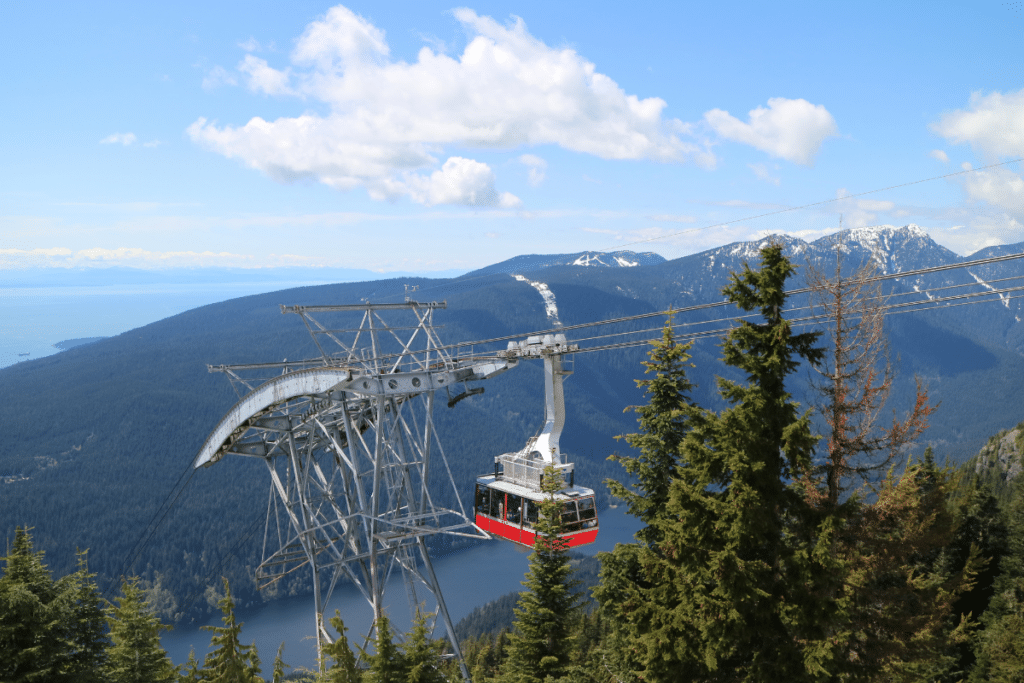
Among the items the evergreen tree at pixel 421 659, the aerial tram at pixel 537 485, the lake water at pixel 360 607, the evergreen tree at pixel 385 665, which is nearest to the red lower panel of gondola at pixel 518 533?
the aerial tram at pixel 537 485

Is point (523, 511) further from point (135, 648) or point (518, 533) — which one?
point (135, 648)

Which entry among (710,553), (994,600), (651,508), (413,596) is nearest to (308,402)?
(413,596)

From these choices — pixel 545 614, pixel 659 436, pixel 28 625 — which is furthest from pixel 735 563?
pixel 28 625

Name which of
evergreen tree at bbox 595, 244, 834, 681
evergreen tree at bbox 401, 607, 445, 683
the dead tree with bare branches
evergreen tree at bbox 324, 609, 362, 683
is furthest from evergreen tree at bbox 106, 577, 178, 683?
the dead tree with bare branches

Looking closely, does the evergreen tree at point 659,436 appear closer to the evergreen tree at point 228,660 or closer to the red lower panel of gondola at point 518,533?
the red lower panel of gondola at point 518,533

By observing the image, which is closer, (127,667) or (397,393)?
(127,667)

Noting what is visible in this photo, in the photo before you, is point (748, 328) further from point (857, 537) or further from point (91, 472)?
point (91, 472)
